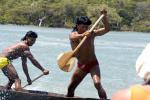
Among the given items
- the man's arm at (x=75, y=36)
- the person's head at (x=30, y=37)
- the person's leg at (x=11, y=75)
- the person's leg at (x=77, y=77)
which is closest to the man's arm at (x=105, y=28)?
the man's arm at (x=75, y=36)

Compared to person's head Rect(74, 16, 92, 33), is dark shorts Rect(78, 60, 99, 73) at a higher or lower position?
lower

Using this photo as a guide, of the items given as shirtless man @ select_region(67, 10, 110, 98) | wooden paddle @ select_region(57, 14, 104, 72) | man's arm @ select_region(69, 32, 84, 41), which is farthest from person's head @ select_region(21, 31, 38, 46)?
man's arm @ select_region(69, 32, 84, 41)

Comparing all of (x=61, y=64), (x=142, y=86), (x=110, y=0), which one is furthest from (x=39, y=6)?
(x=142, y=86)

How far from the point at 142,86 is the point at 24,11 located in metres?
99.0

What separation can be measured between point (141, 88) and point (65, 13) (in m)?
99.8

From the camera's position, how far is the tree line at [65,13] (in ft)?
328

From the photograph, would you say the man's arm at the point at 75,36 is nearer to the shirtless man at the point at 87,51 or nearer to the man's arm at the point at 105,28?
the shirtless man at the point at 87,51

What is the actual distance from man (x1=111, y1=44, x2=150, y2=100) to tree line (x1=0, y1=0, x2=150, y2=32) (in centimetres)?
9222

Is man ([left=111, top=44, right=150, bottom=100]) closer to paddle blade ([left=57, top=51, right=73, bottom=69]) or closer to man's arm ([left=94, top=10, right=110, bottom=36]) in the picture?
man's arm ([left=94, top=10, right=110, bottom=36])

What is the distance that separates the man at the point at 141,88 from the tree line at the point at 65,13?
92.2m

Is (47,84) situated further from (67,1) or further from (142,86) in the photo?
(67,1)

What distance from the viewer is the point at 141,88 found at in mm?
3090

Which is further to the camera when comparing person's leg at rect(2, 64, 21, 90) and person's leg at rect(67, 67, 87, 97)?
person's leg at rect(2, 64, 21, 90)

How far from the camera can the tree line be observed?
328 feet
